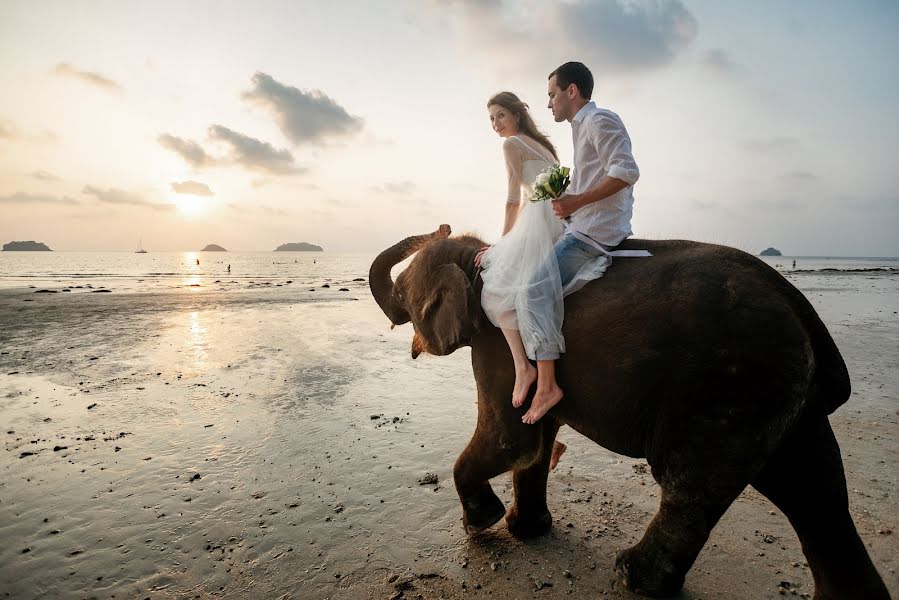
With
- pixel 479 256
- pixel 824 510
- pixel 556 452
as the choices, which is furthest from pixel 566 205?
pixel 824 510

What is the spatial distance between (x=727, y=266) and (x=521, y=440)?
1633 mm

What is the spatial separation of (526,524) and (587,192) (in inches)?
100

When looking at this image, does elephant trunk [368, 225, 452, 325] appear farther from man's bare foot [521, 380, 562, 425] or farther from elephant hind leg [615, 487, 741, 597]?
elephant hind leg [615, 487, 741, 597]

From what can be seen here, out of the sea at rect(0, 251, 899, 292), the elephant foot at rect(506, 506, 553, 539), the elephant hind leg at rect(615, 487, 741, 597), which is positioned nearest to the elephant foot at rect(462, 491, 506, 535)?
the elephant foot at rect(506, 506, 553, 539)

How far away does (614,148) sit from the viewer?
291 cm

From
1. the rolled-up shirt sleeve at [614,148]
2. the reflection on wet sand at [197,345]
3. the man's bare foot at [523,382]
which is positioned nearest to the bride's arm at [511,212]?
the rolled-up shirt sleeve at [614,148]

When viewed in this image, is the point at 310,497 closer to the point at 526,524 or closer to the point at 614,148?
the point at 526,524

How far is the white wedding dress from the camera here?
9.25ft

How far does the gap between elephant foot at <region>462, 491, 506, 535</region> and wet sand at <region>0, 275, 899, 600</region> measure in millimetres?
190

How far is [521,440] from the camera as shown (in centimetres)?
315

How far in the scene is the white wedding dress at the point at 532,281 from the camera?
2820 millimetres

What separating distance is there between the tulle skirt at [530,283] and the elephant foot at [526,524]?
156 cm

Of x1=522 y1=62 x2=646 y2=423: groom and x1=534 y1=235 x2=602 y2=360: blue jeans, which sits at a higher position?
x1=522 y1=62 x2=646 y2=423: groom

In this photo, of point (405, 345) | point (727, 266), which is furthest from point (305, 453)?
point (405, 345)
